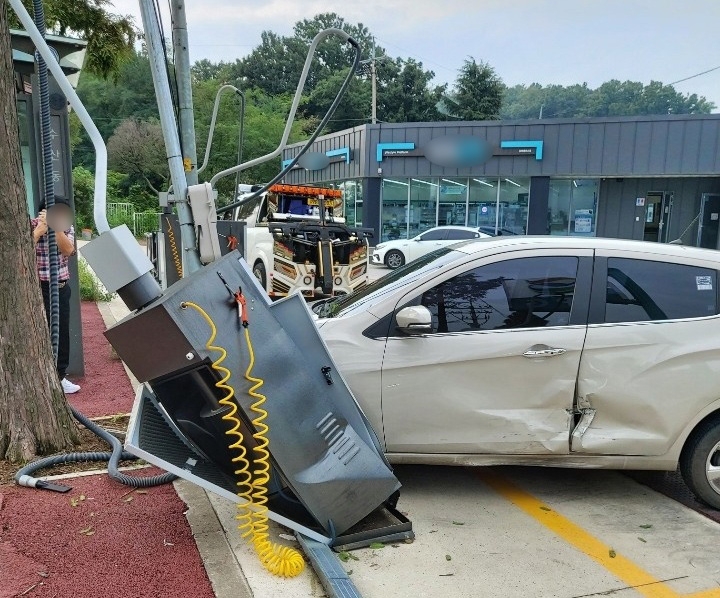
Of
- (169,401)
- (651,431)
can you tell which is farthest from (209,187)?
(651,431)

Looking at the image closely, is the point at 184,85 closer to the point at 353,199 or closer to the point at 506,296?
the point at 506,296

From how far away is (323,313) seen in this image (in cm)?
446

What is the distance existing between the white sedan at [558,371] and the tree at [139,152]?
38.7 metres

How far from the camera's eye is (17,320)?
4.09 m

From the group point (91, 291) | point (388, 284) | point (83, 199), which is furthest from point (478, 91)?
point (388, 284)

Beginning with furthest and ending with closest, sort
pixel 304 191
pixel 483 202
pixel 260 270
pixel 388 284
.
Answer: pixel 483 202, pixel 304 191, pixel 260 270, pixel 388 284

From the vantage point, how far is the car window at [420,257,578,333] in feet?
12.9

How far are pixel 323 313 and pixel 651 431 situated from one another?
7.45 ft

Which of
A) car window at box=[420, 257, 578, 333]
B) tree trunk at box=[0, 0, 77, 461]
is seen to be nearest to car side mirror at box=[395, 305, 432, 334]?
car window at box=[420, 257, 578, 333]

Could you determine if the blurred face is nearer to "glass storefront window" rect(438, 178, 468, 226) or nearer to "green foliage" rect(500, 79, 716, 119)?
"glass storefront window" rect(438, 178, 468, 226)

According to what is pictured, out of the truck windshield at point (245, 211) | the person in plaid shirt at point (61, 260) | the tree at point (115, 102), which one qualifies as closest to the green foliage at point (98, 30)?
the truck windshield at point (245, 211)

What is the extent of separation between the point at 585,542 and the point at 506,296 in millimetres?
1519

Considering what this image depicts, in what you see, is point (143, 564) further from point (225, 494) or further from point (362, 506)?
point (362, 506)

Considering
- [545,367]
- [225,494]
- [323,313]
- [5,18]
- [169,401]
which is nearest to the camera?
[225,494]
